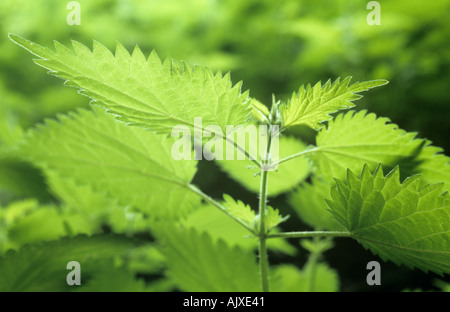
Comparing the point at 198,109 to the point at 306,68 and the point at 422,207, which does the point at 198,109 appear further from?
the point at 306,68

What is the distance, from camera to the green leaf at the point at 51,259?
0.52 m

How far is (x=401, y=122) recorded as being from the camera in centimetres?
100

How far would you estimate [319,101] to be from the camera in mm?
397

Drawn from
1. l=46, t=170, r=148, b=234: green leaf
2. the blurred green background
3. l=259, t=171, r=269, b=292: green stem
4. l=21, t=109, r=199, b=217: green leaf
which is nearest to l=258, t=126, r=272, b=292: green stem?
l=259, t=171, r=269, b=292: green stem

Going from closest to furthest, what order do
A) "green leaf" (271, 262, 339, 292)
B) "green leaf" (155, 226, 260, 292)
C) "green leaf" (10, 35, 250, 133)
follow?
"green leaf" (10, 35, 250, 133)
"green leaf" (155, 226, 260, 292)
"green leaf" (271, 262, 339, 292)

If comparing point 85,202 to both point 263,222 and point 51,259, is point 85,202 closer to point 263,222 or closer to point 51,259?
point 51,259

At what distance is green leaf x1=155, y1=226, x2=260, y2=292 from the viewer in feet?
1.92

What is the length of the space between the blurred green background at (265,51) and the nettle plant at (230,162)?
280 millimetres

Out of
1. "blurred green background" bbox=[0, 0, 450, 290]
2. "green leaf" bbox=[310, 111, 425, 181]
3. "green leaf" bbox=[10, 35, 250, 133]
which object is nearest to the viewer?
"green leaf" bbox=[10, 35, 250, 133]

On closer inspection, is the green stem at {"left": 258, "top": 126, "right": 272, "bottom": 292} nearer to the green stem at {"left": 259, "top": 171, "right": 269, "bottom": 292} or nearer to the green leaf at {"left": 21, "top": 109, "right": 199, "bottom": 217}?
the green stem at {"left": 259, "top": 171, "right": 269, "bottom": 292}
